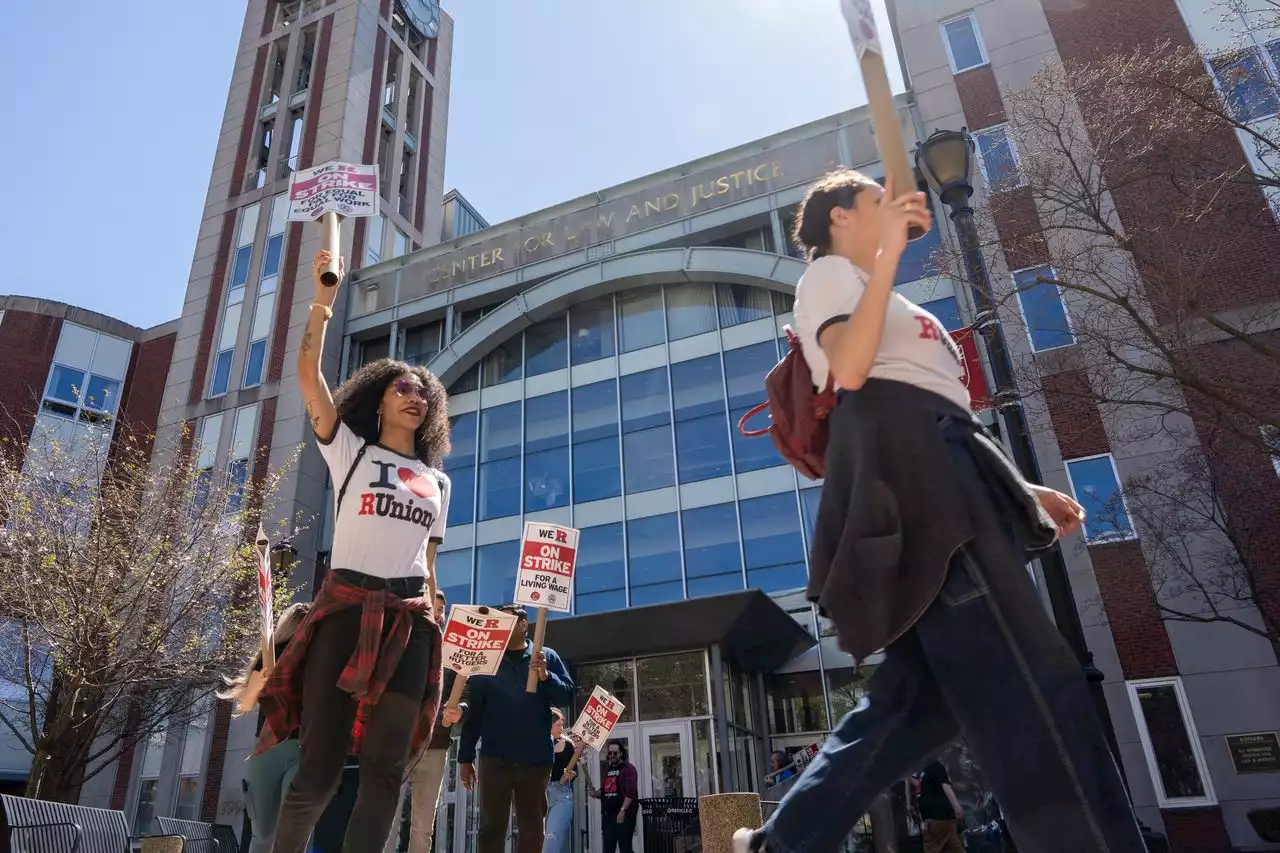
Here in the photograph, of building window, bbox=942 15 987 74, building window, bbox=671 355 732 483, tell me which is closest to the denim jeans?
building window, bbox=671 355 732 483

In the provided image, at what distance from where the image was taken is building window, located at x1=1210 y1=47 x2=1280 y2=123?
1074cm

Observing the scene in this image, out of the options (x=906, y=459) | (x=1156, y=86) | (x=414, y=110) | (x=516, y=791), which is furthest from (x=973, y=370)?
(x=414, y=110)

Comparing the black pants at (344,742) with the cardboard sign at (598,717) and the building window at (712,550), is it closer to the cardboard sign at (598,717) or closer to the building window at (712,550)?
the cardboard sign at (598,717)

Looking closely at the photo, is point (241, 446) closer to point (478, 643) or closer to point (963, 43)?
point (478, 643)

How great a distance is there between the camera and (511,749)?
5461 mm

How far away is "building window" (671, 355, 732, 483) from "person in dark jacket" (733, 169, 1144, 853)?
1879 centimetres

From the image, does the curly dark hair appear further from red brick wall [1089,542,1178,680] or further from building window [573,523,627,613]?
building window [573,523,627,613]

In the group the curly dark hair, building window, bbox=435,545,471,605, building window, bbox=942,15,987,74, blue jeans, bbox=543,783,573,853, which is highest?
building window, bbox=942,15,987,74

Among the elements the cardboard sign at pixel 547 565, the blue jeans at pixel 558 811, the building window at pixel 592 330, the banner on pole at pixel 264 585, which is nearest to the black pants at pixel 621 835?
the blue jeans at pixel 558 811

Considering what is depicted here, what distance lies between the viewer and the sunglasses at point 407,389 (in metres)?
3.69

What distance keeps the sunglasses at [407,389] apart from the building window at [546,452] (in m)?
18.9

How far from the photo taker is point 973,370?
11031 millimetres

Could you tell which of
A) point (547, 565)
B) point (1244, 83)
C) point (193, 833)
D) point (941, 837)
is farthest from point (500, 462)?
point (1244, 83)

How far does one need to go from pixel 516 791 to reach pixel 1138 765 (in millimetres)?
13115
